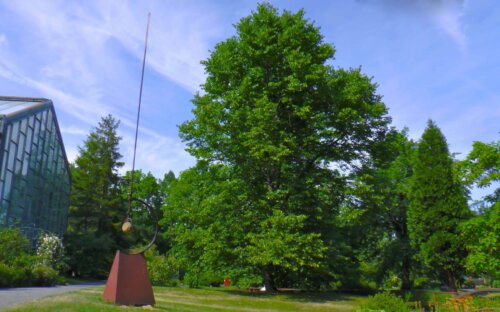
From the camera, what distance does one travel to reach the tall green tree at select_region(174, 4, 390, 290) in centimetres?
1984

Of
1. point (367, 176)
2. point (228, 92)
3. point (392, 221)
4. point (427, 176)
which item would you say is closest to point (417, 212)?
point (427, 176)

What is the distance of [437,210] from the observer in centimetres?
2850

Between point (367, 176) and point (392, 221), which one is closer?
point (367, 176)

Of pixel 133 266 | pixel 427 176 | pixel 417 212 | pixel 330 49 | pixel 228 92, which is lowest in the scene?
pixel 133 266

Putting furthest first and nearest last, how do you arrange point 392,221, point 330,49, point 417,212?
point 392,221 < point 417,212 < point 330,49

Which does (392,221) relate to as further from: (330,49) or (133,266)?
(133,266)

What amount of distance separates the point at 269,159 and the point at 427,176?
50.7 feet

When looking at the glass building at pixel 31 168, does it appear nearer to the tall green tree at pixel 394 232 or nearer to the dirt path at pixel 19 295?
the dirt path at pixel 19 295

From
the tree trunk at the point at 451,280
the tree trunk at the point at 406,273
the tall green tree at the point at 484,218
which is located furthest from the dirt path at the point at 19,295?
the tree trunk at the point at 406,273

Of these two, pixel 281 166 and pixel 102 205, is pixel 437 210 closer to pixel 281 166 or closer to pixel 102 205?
pixel 281 166

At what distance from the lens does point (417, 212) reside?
2936 centimetres

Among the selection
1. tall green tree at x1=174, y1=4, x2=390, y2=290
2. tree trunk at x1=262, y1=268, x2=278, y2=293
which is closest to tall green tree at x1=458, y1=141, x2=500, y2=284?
tall green tree at x1=174, y1=4, x2=390, y2=290

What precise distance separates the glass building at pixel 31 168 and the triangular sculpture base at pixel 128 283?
Result: 1860 cm

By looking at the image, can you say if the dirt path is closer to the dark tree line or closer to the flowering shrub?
the dark tree line
